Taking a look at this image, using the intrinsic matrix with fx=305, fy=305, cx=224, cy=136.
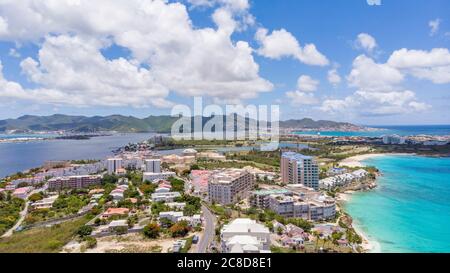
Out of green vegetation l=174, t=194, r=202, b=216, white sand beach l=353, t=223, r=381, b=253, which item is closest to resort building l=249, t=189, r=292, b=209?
green vegetation l=174, t=194, r=202, b=216

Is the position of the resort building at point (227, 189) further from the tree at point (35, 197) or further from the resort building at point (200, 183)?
the tree at point (35, 197)

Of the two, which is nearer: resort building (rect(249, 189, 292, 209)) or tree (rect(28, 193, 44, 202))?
resort building (rect(249, 189, 292, 209))

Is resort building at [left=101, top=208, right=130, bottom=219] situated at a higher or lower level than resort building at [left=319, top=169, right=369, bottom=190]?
lower

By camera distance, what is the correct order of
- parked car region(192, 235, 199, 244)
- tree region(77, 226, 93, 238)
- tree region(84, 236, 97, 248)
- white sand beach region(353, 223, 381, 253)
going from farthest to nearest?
tree region(77, 226, 93, 238) → parked car region(192, 235, 199, 244) → tree region(84, 236, 97, 248) → white sand beach region(353, 223, 381, 253)

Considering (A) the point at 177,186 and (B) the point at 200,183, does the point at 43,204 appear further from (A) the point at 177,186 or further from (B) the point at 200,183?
(B) the point at 200,183

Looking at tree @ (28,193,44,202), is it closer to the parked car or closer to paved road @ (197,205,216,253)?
paved road @ (197,205,216,253)
